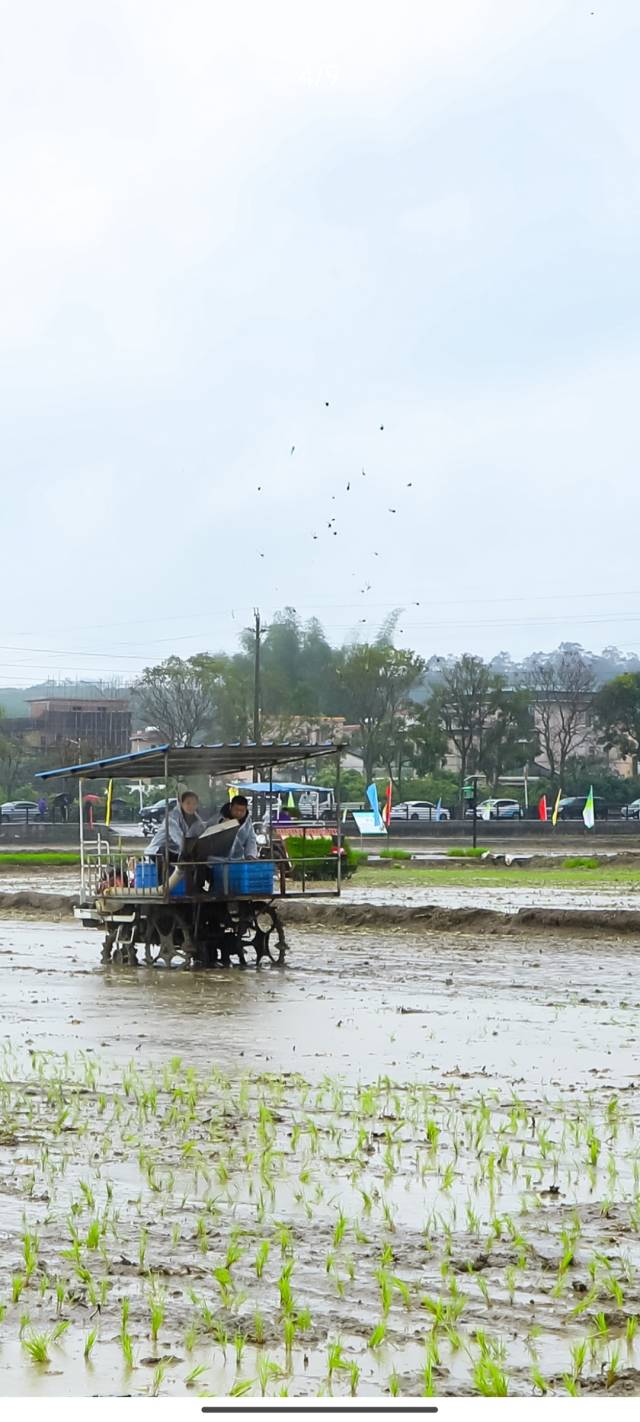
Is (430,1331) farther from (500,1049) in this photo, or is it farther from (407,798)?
(407,798)

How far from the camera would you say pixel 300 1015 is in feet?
46.0

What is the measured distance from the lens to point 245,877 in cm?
1784

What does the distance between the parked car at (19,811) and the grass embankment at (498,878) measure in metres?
31.8

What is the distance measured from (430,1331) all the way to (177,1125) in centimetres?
373

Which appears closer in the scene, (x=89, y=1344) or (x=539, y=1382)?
(x=539, y=1382)

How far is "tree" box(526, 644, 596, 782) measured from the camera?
9306cm

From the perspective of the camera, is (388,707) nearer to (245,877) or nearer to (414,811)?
(414,811)

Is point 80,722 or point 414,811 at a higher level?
point 80,722

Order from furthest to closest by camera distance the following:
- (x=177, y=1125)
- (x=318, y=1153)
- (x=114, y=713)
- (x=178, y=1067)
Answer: (x=114, y=713), (x=178, y=1067), (x=177, y=1125), (x=318, y=1153)

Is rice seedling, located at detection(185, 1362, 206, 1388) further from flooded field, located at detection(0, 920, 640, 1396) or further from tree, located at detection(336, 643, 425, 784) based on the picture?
tree, located at detection(336, 643, 425, 784)

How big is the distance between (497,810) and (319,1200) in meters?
72.2

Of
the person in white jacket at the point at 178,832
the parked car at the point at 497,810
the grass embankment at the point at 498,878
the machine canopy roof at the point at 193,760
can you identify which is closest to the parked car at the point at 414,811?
the parked car at the point at 497,810

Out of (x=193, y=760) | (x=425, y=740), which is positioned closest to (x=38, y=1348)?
(x=193, y=760)
